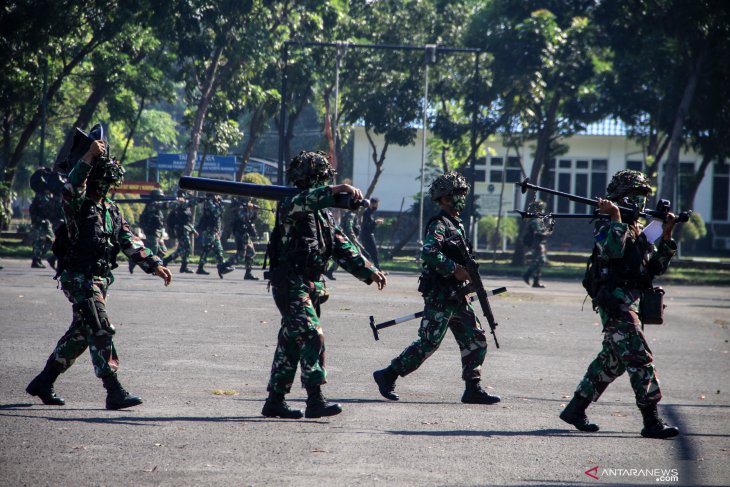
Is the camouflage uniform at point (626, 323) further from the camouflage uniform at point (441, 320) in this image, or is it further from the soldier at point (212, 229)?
the soldier at point (212, 229)

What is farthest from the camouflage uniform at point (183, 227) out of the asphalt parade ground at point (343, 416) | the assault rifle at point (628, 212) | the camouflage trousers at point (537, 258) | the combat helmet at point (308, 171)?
the assault rifle at point (628, 212)

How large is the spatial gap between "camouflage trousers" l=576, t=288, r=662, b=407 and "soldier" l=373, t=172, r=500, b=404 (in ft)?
4.08

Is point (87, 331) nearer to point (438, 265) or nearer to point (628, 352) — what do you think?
point (438, 265)

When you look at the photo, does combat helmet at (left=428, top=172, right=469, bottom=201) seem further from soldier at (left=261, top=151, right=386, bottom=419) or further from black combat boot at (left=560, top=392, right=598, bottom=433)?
black combat boot at (left=560, top=392, right=598, bottom=433)

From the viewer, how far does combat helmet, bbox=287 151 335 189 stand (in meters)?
6.88

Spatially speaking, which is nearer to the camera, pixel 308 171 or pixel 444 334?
pixel 308 171

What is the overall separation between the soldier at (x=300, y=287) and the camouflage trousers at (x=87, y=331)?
1.11m

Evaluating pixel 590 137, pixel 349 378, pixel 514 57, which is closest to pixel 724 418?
pixel 349 378

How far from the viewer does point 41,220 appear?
21.4 meters

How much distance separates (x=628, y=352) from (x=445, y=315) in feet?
5.36

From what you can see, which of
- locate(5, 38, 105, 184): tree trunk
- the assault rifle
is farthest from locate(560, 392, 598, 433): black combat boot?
locate(5, 38, 105, 184): tree trunk

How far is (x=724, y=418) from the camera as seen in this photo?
769 centimetres

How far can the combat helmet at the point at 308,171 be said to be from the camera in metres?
6.88

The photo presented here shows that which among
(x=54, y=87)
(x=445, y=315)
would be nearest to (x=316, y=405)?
(x=445, y=315)
